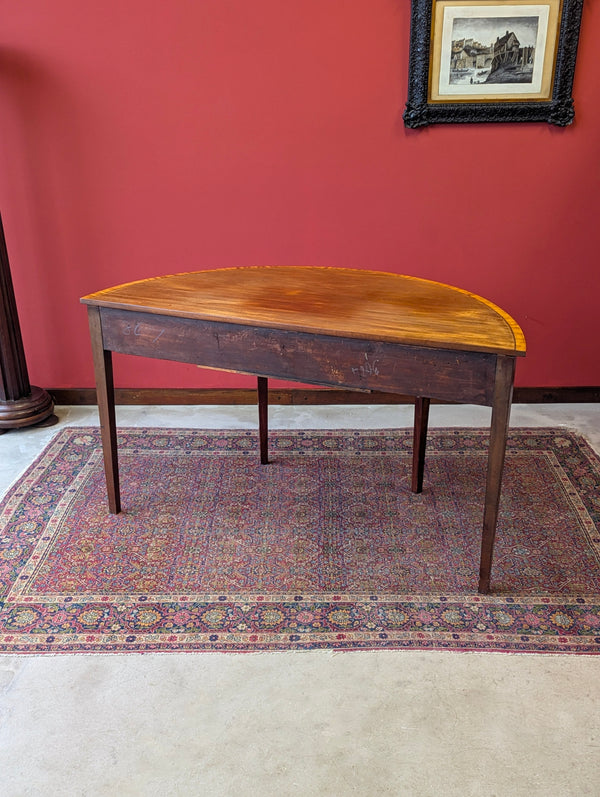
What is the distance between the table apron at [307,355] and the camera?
1857 millimetres

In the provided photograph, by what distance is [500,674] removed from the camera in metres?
1.83

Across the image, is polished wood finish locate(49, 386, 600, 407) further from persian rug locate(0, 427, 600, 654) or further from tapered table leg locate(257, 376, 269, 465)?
tapered table leg locate(257, 376, 269, 465)

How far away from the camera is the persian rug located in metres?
1.99

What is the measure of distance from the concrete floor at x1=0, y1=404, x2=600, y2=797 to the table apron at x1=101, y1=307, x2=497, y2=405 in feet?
2.37

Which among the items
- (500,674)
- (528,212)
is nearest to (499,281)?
(528,212)

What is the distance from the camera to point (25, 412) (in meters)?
3.23

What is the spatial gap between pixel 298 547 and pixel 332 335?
793 mm

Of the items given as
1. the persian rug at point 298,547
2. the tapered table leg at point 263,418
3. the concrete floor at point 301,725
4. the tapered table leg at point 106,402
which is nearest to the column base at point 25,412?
the persian rug at point 298,547

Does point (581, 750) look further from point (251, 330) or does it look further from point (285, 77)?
point (285, 77)

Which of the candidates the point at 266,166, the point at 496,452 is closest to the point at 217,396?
the point at 266,166

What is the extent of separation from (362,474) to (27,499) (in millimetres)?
1276

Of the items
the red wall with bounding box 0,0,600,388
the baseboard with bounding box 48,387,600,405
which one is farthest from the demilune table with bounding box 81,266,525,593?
the baseboard with bounding box 48,387,600,405

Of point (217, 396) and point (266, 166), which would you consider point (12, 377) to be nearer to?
point (217, 396)

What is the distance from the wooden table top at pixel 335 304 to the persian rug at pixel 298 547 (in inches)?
30.8
